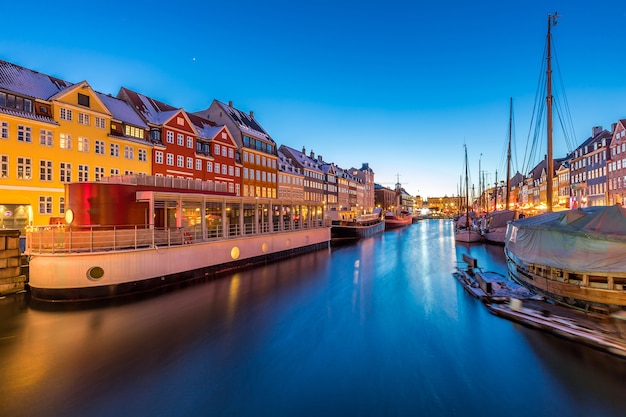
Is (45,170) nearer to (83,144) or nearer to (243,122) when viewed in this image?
(83,144)

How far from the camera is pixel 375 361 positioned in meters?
11.1

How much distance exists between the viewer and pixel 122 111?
1420 inches

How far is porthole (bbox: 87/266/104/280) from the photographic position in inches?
675

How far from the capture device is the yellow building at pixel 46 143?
26.1 m

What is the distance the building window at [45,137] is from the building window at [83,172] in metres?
3.04

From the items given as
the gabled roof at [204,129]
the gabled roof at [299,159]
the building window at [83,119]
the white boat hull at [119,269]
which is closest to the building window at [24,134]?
the building window at [83,119]

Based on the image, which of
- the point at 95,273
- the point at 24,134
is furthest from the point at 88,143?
the point at 95,273

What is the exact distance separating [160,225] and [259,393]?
18.4 meters

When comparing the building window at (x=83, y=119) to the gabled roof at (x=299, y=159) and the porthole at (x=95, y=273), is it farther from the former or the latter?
the gabled roof at (x=299, y=159)

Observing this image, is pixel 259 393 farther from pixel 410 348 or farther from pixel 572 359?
pixel 572 359

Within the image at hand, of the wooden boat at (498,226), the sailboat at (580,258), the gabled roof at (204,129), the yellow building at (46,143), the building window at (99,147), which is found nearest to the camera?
the sailboat at (580,258)

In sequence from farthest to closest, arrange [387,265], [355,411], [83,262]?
[387,265]
[83,262]
[355,411]

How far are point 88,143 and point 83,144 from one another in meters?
0.47

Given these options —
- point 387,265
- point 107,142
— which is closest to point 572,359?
point 387,265
